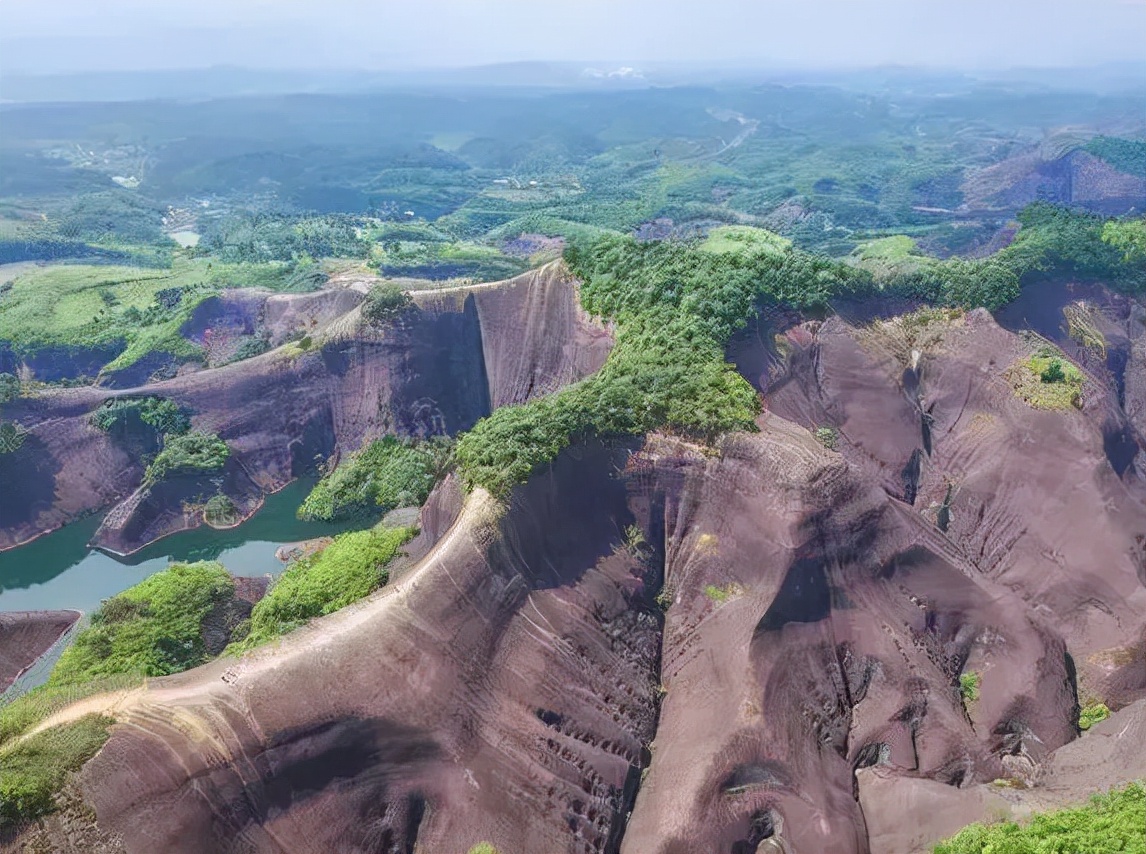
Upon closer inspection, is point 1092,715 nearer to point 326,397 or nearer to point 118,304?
point 326,397

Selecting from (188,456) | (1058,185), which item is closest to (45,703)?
(188,456)

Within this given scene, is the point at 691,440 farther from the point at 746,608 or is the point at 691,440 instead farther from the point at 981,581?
the point at 981,581

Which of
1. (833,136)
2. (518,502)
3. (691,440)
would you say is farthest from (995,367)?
(833,136)

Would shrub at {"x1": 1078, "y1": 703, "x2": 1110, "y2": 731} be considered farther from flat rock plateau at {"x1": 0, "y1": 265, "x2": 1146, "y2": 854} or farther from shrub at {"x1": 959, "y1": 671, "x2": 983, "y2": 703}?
shrub at {"x1": 959, "y1": 671, "x2": 983, "y2": 703}

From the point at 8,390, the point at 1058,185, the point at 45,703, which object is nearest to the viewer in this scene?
the point at 45,703

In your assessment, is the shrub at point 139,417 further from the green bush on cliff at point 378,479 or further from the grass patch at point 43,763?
the grass patch at point 43,763

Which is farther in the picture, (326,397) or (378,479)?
(326,397)
